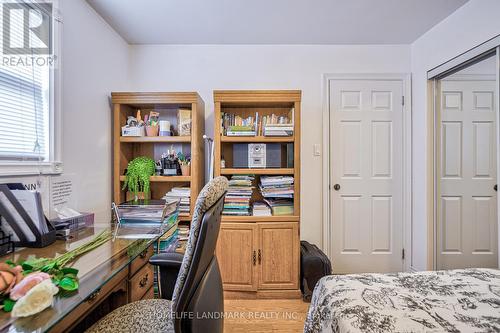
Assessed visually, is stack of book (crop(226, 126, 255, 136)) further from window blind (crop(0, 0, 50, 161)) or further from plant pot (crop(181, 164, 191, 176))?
window blind (crop(0, 0, 50, 161))

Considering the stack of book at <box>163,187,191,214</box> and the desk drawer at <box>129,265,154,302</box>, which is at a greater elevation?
the stack of book at <box>163,187,191,214</box>

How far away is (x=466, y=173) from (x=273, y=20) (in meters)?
2.26

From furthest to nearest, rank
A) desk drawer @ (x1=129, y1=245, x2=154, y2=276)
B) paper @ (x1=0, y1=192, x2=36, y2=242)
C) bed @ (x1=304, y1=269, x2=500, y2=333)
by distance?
desk drawer @ (x1=129, y1=245, x2=154, y2=276) < paper @ (x1=0, y1=192, x2=36, y2=242) < bed @ (x1=304, y1=269, x2=500, y2=333)

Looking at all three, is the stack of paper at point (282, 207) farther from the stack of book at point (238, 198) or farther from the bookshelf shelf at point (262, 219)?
the stack of book at point (238, 198)

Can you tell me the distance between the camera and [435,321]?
81 cm

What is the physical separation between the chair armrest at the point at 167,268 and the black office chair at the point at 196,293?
18 centimetres

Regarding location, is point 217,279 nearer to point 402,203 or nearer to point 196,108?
point 196,108

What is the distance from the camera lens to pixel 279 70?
2.46 metres

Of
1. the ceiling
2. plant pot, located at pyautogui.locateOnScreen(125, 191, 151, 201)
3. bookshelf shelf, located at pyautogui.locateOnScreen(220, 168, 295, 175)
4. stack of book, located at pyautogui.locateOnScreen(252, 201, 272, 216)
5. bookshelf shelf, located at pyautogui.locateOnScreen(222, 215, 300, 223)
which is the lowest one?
bookshelf shelf, located at pyautogui.locateOnScreen(222, 215, 300, 223)

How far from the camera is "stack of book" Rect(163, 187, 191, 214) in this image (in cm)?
214

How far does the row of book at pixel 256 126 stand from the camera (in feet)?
6.84

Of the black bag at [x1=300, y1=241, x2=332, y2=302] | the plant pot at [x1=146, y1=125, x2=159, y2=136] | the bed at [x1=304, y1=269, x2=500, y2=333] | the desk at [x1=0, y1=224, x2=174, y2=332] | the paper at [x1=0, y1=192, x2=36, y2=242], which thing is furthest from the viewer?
the plant pot at [x1=146, y1=125, x2=159, y2=136]

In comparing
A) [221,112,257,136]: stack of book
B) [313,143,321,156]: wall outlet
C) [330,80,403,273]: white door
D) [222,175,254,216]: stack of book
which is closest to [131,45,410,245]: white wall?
[313,143,321,156]: wall outlet

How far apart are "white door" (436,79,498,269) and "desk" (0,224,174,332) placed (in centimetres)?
260
